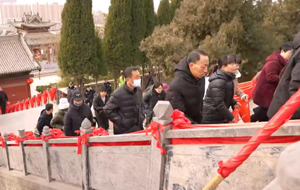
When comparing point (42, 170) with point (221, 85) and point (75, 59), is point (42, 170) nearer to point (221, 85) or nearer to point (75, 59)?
point (221, 85)

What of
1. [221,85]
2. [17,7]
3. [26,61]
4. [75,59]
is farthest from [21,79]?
[17,7]

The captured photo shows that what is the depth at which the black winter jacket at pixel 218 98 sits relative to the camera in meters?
3.03

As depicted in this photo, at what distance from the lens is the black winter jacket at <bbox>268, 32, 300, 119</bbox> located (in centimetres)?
189

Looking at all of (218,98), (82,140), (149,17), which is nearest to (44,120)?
(82,140)

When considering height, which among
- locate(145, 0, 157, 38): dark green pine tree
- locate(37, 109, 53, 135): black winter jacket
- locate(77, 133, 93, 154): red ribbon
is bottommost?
locate(37, 109, 53, 135): black winter jacket

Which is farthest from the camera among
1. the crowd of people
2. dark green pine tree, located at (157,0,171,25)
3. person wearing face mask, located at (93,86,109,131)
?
dark green pine tree, located at (157,0,171,25)

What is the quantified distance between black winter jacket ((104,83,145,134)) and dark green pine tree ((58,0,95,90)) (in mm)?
12236

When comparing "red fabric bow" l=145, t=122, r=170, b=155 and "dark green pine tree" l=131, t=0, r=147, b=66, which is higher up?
"dark green pine tree" l=131, t=0, r=147, b=66

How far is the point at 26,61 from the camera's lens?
715 inches

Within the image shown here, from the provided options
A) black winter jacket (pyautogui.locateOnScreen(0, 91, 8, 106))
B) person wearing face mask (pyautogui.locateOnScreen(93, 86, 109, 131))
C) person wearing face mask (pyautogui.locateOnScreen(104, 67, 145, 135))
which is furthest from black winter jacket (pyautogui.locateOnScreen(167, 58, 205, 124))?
black winter jacket (pyautogui.locateOnScreen(0, 91, 8, 106))

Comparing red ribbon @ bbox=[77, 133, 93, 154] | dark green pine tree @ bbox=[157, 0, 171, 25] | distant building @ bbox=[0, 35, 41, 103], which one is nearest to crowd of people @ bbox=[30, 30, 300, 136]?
red ribbon @ bbox=[77, 133, 93, 154]

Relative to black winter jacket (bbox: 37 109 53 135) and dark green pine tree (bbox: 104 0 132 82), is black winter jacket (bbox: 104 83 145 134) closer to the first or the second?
black winter jacket (bbox: 37 109 53 135)

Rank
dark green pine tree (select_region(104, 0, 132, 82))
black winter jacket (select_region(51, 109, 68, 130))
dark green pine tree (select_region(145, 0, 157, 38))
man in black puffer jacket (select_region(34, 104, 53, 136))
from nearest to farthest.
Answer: black winter jacket (select_region(51, 109, 68, 130))
man in black puffer jacket (select_region(34, 104, 53, 136))
dark green pine tree (select_region(104, 0, 132, 82))
dark green pine tree (select_region(145, 0, 157, 38))

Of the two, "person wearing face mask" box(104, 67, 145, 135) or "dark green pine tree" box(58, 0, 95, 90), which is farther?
"dark green pine tree" box(58, 0, 95, 90)
